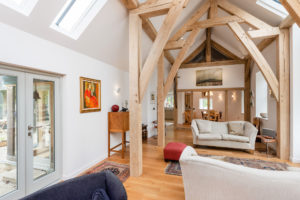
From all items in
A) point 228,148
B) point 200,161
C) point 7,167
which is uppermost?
point 200,161

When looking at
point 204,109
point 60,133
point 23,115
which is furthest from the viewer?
point 204,109

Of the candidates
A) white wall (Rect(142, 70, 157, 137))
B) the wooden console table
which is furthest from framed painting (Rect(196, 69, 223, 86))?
the wooden console table

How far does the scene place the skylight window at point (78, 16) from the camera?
96.5 inches

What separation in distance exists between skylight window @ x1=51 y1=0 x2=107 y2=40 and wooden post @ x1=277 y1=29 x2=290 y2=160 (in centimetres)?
432

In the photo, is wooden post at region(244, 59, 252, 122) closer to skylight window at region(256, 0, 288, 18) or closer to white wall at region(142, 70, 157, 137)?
skylight window at region(256, 0, 288, 18)

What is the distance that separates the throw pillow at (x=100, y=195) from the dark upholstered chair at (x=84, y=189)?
0.17 ft

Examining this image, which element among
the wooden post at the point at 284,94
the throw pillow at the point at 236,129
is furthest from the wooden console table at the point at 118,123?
the wooden post at the point at 284,94

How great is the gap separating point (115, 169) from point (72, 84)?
78.8 inches

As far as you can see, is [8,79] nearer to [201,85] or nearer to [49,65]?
[49,65]

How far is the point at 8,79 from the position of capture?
1.98 metres

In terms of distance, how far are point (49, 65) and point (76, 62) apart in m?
0.58

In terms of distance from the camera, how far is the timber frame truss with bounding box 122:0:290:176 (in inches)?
106

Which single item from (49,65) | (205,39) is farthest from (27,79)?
(205,39)

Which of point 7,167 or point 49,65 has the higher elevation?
point 49,65
